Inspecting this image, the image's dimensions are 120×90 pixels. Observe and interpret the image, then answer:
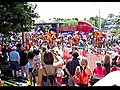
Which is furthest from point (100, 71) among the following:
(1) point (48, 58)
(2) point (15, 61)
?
(2) point (15, 61)

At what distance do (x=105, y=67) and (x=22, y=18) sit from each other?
15.9ft

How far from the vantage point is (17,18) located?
9352 mm

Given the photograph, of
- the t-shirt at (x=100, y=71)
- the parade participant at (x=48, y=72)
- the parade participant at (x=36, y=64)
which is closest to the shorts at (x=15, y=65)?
the parade participant at (x=36, y=64)

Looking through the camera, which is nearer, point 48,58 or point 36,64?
point 48,58

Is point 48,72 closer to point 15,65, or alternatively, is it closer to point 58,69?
point 58,69

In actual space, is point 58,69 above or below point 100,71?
above

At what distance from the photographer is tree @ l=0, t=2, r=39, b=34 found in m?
8.62

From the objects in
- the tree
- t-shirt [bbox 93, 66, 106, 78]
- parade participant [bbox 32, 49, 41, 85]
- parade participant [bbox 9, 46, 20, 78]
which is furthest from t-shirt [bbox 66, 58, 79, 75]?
the tree

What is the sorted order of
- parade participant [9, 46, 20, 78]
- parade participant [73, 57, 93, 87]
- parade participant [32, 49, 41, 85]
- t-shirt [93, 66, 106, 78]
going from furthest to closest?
parade participant [9, 46, 20, 78] < parade participant [32, 49, 41, 85] < t-shirt [93, 66, 106, 78] < parade participant [73, 57, 93, 87]

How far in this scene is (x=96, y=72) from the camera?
4.88 m

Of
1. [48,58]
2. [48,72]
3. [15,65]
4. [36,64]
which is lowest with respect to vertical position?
[15,65]

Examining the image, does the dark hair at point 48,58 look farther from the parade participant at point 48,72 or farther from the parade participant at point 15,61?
the parade participant at point 15,61

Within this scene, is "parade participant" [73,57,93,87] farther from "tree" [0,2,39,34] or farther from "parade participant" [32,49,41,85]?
"tree" [0,2,39,34]

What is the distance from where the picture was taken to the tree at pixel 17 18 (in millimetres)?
8616
